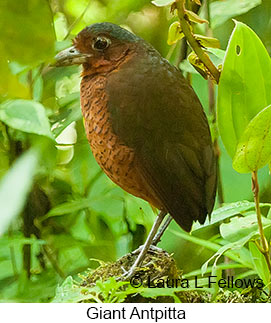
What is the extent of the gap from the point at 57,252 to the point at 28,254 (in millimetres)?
42

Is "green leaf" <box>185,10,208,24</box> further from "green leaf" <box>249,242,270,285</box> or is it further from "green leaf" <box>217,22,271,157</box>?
"green leaf" <box>249,242,270,285</box>

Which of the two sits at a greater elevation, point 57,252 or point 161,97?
point 161,97

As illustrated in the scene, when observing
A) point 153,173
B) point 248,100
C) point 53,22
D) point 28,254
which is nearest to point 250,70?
point 248,100

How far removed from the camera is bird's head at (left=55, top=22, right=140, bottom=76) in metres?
0.78

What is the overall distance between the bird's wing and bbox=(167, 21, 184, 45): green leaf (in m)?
0.03

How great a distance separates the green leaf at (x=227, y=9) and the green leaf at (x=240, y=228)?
0.28 m

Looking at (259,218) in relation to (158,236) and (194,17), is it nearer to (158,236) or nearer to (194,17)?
(158,236)

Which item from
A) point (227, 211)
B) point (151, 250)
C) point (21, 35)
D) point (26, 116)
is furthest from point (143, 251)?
point (21, 35)

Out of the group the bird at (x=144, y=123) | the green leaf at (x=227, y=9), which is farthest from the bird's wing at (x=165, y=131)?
the green leaf at (x=227, y=9)

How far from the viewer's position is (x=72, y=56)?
0.79m

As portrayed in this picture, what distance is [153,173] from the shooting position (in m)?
0.77
